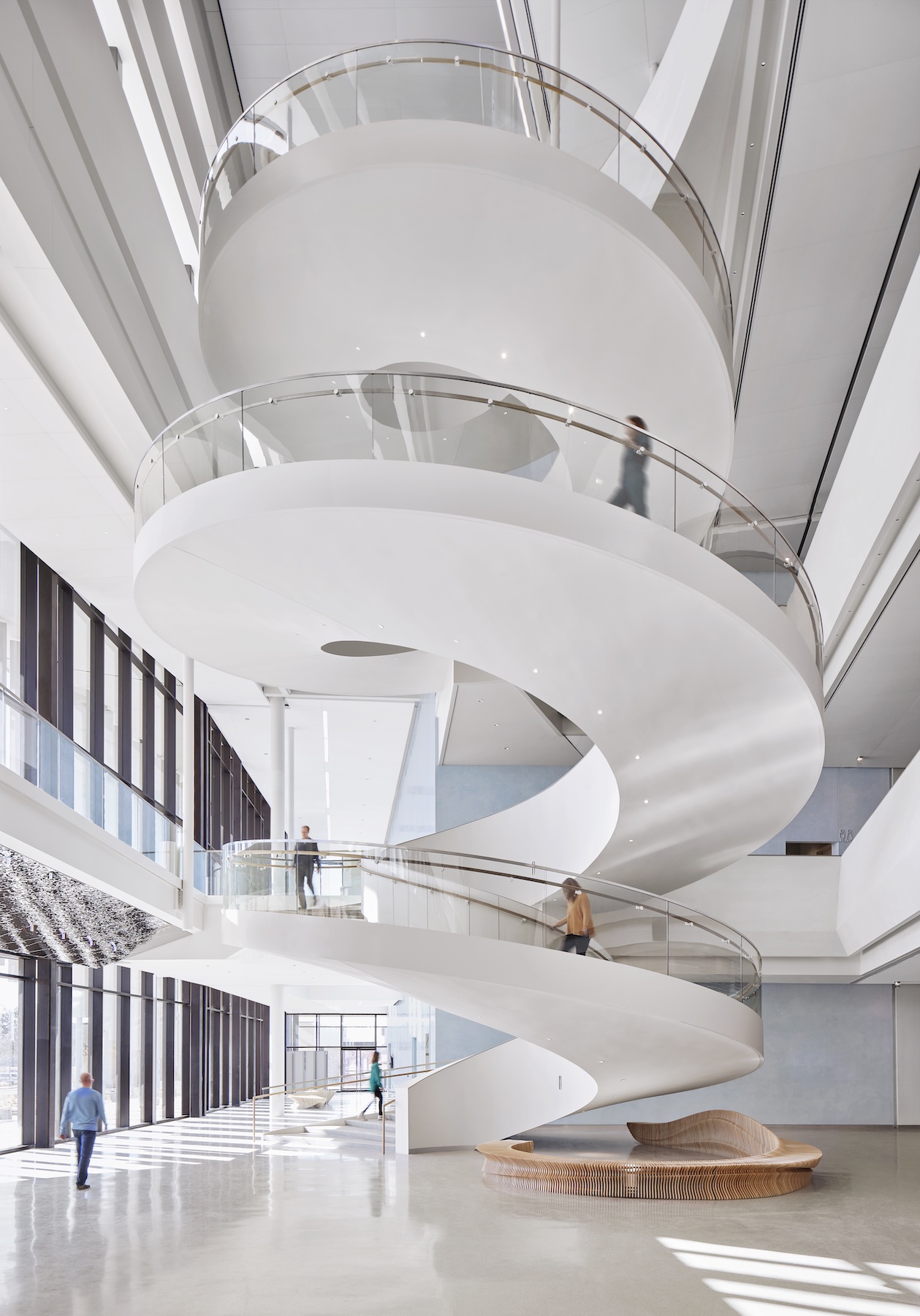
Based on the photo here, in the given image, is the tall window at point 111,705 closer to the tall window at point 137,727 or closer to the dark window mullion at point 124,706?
the dark window mullion at point 124,706

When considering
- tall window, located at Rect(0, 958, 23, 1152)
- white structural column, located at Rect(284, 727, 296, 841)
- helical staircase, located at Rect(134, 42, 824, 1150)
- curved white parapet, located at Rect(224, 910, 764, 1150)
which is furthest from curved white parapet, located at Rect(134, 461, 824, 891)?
white structural column, located at Rect(284, 727, 296, 841)

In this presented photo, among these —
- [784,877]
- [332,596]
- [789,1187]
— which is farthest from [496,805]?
[332,596]

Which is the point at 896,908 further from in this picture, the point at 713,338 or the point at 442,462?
the point at 442,462

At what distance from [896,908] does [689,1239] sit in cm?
691

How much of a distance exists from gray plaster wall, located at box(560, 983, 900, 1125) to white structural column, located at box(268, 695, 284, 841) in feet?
22.1

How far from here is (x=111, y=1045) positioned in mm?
18719

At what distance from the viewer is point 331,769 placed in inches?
1095

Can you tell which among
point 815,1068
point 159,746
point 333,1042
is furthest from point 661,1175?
point 333,1042

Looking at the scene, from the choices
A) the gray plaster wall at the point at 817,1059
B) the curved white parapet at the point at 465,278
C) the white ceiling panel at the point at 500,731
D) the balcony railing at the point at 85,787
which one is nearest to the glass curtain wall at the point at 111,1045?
the balcony railing at the point at 85,787

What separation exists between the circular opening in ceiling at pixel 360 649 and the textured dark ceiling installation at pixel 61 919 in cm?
361

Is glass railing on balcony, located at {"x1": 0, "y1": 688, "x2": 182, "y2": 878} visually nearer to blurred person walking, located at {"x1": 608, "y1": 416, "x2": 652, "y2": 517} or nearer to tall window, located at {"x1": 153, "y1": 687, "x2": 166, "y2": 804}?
tall window, located at {"x1": 153, "y1": 687, "x2": 166, "y2": 804}

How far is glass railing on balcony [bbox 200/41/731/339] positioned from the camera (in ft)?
29.6

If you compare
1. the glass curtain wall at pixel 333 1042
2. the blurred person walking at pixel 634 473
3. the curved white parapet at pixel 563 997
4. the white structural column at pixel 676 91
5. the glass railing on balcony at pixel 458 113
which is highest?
the white structural column at pixel 676 91

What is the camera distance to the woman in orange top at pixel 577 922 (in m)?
10.4
